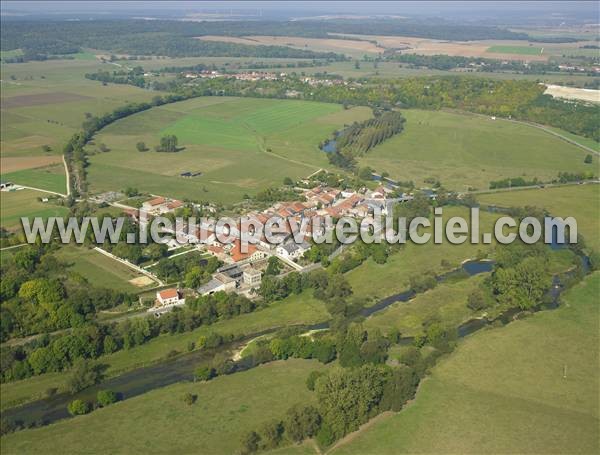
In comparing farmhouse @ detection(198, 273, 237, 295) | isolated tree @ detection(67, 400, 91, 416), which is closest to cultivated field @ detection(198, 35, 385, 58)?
farmhouse @ detection(198, 273, 237, 295)

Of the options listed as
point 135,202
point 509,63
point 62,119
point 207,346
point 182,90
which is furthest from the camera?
point 509,63

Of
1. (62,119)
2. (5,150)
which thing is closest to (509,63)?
(62,119)

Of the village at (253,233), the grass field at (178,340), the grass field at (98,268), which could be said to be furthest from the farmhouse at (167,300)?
the grass field at (98,268)

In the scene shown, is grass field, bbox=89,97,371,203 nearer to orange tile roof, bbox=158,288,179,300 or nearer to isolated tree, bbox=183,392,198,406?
orange tile roof, bbox=158,288,179,300

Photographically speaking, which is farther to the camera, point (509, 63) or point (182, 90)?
point (509, 63)

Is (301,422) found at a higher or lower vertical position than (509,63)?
lower

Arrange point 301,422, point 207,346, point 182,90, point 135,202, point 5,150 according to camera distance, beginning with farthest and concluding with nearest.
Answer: point 182,90 < point 5,150 < point 135,202 < point 207,346 < point 301,422

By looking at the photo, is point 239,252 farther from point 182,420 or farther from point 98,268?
point 182,420

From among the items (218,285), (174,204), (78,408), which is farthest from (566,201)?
(78,408)

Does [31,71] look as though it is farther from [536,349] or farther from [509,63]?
[536,349]
